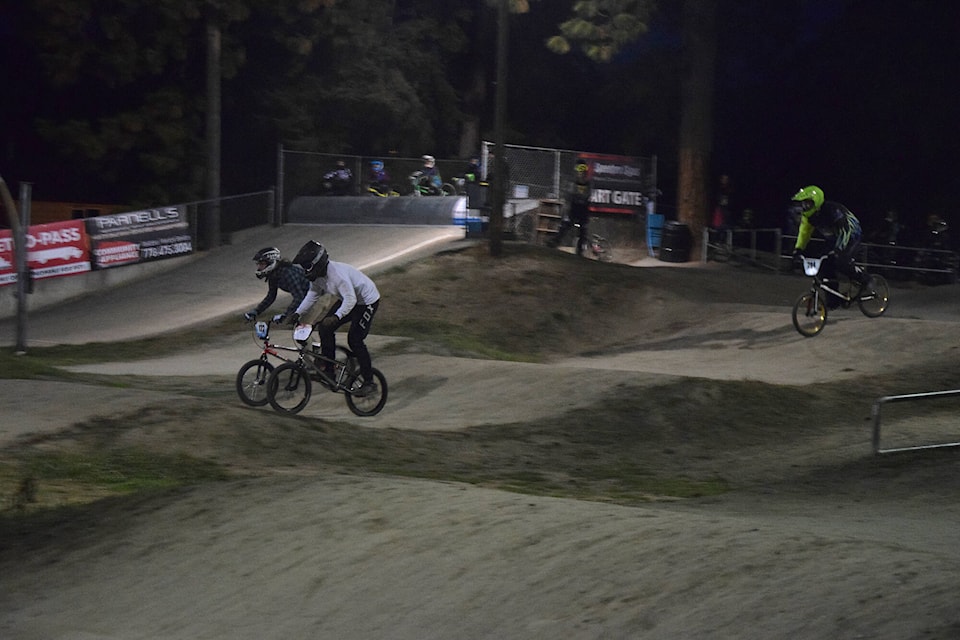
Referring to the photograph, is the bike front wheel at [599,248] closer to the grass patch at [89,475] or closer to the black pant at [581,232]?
the black pant at [581,232]

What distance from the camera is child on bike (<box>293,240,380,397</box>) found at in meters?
13.6

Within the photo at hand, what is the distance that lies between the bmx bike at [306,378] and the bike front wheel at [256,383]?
176 mm

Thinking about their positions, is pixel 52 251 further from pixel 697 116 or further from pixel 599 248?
pixel 697 116

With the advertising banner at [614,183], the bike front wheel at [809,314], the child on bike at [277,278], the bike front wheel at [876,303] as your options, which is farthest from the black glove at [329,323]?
the advertising banner at [614,183]

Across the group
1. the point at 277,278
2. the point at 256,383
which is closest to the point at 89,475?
the point at 256,383

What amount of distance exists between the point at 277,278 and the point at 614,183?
822 inches

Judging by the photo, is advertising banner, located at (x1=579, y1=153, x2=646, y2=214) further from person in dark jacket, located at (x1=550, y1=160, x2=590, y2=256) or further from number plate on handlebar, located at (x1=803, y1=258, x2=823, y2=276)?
number plate on handlebar, located at (x1=803, y1=258, x2=823, y2=276)

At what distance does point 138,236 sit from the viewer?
99.9 ft

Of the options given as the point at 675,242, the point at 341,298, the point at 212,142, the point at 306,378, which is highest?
the point at 212,142

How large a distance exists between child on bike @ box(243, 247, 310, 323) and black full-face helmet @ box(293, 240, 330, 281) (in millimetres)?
379

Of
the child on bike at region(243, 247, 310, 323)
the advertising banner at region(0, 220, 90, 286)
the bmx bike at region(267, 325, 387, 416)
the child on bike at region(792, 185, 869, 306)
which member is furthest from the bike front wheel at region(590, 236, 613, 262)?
the bmx bike at region(267, 325, 387, 416)

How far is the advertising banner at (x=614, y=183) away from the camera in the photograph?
34.1 metres

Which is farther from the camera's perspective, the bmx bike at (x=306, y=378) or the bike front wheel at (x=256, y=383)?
the bike front wheel at (x=256, y=383)

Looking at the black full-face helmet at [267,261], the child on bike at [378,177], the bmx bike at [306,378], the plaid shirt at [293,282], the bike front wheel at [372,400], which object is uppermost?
the child on bike at [378,177]
